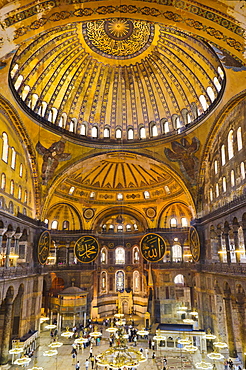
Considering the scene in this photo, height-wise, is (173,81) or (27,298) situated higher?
(173,81)

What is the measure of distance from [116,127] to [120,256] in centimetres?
1539

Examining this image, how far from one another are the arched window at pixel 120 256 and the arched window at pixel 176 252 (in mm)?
6213

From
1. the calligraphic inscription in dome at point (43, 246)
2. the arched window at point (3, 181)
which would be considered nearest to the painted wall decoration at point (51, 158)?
the calligraphic inscription in dome at point (43, 246)

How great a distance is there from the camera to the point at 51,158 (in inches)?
834

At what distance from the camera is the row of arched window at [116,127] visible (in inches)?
712

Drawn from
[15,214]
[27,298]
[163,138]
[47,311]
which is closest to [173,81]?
[163,138]

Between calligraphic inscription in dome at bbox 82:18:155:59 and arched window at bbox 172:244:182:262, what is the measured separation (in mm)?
17630

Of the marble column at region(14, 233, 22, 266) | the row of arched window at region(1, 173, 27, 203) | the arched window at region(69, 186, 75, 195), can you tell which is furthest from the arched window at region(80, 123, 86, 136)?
the marble column at region(14, 233, 22, 266)

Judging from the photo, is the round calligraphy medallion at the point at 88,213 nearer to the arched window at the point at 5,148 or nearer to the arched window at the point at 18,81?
the arched window at the point at 5,148

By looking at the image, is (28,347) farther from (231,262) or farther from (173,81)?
(173,81)

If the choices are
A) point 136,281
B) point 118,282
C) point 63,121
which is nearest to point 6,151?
point 63,121

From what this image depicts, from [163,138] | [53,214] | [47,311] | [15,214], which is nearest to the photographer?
→ [15,214]

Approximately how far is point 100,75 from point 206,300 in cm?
1700

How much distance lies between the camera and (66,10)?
10.1m
